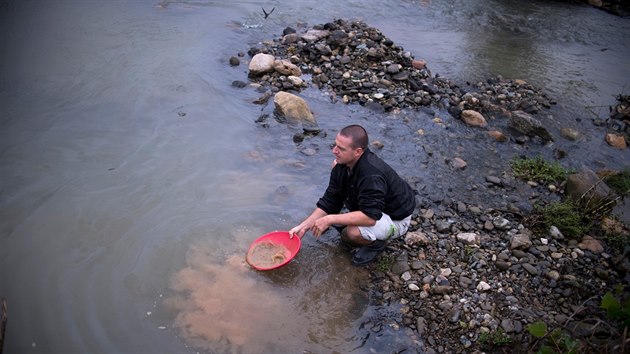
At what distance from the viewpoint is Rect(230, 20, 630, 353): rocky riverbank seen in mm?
3806

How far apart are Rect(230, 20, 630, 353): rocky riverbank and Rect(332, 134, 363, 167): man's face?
45.9 inches

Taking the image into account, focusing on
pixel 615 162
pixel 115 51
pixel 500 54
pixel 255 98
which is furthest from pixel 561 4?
pixel 115 51

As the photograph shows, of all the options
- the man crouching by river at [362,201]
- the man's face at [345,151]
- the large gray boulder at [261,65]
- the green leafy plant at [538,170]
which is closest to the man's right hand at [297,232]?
the man crouching by river at [362,201]

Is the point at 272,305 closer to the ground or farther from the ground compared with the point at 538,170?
closer to the ground

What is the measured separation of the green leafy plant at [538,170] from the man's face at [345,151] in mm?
2955

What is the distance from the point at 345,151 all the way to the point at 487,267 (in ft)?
6.16

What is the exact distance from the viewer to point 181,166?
5.61 m

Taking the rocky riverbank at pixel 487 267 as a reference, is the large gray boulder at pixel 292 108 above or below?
above

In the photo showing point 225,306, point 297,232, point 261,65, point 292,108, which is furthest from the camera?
point 261,65

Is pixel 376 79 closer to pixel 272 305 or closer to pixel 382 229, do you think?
pixel 382 229

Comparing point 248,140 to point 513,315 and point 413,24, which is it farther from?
point 413,24

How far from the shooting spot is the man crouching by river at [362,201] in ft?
13.0

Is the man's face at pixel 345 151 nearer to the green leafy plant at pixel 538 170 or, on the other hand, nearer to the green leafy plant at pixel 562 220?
the green leafy plant at pixel 562 220

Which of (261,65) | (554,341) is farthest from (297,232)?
(261,65)
